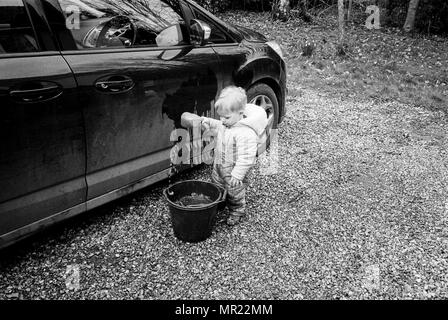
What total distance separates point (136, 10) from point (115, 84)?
0.73m

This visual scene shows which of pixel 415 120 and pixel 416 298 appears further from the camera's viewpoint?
pixel 415 120

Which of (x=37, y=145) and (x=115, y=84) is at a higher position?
(x=115, y=84)

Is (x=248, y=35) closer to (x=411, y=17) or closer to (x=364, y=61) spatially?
(x=364, y=61)

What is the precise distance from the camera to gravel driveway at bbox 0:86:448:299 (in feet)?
8.11

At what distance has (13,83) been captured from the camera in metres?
2.08

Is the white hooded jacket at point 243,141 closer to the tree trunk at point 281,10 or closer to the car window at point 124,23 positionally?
the car window at point 124,23

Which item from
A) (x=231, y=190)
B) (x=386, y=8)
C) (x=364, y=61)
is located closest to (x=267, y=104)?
(x=231, y=190)

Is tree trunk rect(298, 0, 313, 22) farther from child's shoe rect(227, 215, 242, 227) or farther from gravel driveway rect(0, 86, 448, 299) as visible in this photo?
child's shoe rect(227, 215, 242, 227)

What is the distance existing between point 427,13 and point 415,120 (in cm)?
712

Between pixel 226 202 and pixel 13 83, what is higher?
pixel 13 83

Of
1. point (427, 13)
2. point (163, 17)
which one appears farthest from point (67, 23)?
point (427, 13)

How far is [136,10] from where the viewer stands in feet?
9.65

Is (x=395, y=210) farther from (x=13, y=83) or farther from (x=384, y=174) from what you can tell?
(x=13, y=83)

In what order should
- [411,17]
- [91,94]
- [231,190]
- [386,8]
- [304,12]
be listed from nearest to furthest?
[91,94]
[231,190]
[411,17]
[304,12]
[386,8]
